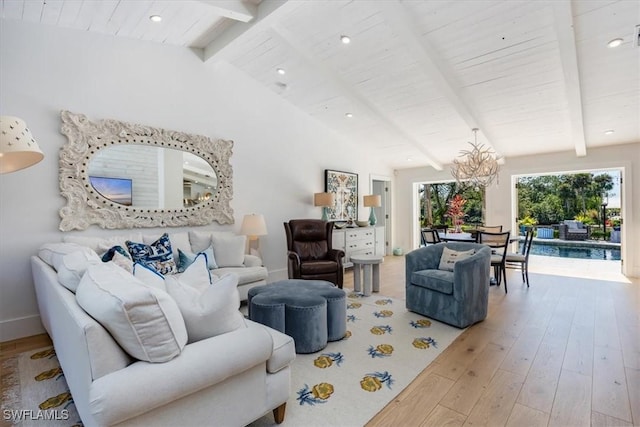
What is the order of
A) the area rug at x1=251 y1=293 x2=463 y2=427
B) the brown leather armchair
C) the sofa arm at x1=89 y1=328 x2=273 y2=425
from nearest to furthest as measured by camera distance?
the sofa arm at x1=89 y1=328 x2=273 y2=425
the area rug at x1=251 y1=293 x2=463 y2=427
the brown leather armchair

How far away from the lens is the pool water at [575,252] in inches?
302

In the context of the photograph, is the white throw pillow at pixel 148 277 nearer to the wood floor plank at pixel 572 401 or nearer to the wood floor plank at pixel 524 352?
the wood floor plank at pixel 572 401

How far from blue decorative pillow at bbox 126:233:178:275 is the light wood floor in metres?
1.08

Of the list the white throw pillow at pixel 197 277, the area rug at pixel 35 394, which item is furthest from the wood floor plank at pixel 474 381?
the area rug at pixel 35 394

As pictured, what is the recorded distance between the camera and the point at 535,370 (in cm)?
224

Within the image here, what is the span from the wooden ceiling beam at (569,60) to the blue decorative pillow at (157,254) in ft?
14.6

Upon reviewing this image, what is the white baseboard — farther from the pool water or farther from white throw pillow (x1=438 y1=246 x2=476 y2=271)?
the pool water

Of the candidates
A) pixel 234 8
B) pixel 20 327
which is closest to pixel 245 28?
pixel 234 8

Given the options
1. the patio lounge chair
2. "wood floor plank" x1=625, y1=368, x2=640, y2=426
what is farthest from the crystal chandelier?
the patio lounge chair

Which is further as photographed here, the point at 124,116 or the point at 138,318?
the point at 124,116

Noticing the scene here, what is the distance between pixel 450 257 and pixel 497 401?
1755 millimetres

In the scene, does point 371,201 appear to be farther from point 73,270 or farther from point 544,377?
point 73,270

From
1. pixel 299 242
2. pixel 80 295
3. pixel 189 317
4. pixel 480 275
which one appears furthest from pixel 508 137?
pixel 80 295

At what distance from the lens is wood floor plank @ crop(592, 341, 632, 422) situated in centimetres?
181
